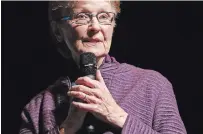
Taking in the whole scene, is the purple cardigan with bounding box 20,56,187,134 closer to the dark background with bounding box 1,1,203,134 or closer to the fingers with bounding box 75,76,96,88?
the fingers with bounding box 75,76,96,88

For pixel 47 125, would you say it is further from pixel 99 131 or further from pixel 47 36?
pixel 47 36

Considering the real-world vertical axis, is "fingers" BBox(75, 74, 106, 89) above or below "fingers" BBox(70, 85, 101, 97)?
above

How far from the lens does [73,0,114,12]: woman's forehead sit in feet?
5.26

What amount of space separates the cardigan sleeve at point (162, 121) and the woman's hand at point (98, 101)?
3 cm

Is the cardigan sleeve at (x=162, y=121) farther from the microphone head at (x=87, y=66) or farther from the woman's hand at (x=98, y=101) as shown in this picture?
the microphone head at (x=87, y=66)

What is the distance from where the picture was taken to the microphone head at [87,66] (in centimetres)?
143

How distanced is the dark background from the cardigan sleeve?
0.60 m

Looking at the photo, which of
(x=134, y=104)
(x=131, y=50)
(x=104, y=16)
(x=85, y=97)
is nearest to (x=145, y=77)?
(x=134, y=104)

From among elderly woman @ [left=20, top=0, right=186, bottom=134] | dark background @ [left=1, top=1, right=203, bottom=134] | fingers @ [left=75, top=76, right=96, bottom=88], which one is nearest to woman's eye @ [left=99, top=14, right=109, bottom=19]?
elderly woman @ [left=20, top=0, right=186, bottom=134]

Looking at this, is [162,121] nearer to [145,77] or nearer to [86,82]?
[145,77]

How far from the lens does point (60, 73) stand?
2385mm

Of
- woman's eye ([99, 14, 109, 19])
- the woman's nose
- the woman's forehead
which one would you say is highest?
the woman's forehead

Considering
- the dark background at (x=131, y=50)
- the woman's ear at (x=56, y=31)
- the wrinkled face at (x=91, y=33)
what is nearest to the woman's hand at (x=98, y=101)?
the wrinkled face at (x=91, y=33)

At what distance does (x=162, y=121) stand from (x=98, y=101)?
0.91 ft
